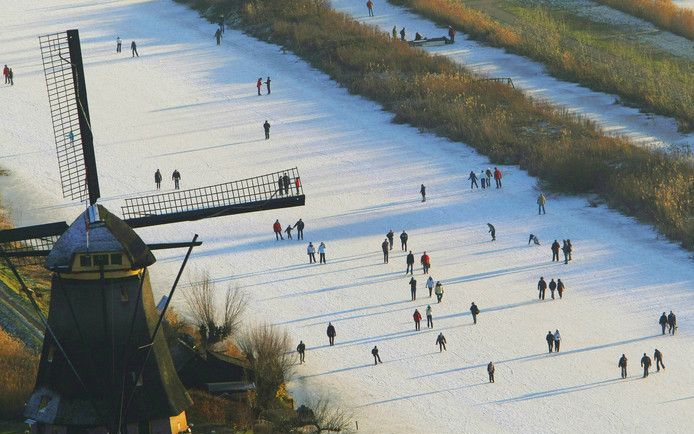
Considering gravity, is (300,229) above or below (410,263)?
above

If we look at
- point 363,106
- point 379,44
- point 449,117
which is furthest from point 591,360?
point 379,44

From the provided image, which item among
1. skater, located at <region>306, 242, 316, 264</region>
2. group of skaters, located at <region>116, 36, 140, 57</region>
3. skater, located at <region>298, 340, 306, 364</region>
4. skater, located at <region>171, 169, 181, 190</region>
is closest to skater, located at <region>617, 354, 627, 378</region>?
skater, located at <region>298, 340, 306, 364</region>

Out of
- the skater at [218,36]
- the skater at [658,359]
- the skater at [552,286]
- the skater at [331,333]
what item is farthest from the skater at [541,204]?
the skater at [218,36]

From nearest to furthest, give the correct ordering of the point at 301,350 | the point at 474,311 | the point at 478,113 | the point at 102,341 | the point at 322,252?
1. the point at 102,341
2. the point at 301,350
3. the point at 474,311
4. the point at 322,252
5. the point at 478,113

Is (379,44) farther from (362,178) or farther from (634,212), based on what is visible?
(634,212)

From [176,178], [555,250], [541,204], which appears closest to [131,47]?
[176,178]

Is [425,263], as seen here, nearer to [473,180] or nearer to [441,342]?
[441,342]
